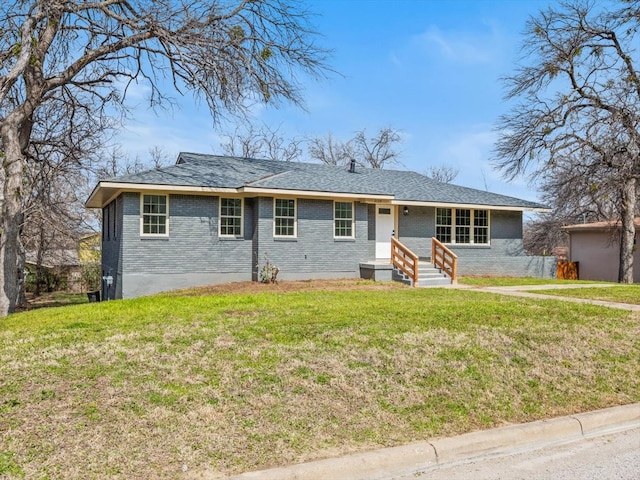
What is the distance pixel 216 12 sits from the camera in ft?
47.9

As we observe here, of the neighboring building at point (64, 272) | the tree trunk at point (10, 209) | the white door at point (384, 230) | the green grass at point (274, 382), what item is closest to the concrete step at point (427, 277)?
the white door at point (384, 230)

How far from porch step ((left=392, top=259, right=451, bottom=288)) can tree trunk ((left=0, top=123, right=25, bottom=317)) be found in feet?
37.0

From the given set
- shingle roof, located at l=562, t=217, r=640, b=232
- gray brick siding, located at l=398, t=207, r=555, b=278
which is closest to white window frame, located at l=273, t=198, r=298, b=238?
gray brick siding, located at l=398, t=207, r=555, b=278

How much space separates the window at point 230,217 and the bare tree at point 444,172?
132ft

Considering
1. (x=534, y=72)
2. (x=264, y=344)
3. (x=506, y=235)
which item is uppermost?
(x=534, y=72)

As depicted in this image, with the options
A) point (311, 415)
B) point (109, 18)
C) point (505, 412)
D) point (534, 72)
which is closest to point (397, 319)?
point (505, 412)

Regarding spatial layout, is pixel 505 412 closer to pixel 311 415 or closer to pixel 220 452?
pixel 311 415

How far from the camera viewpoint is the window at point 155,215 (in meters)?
15.5

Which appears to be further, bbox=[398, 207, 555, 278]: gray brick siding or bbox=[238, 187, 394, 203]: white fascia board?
bbox=[398, 207, 555, 278]: gray brick siding

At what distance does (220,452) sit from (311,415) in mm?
1042

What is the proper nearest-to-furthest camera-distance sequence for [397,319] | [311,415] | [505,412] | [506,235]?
[311,415], [505,412], [397,319], [506,235]

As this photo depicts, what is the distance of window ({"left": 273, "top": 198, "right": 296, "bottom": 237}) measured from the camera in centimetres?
1669

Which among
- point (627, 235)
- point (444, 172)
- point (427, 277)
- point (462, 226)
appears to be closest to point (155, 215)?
point (427, 277)

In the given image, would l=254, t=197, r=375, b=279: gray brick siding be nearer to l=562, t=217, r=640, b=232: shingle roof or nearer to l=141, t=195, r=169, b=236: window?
l=141, t=195, r=169, b=236: window
